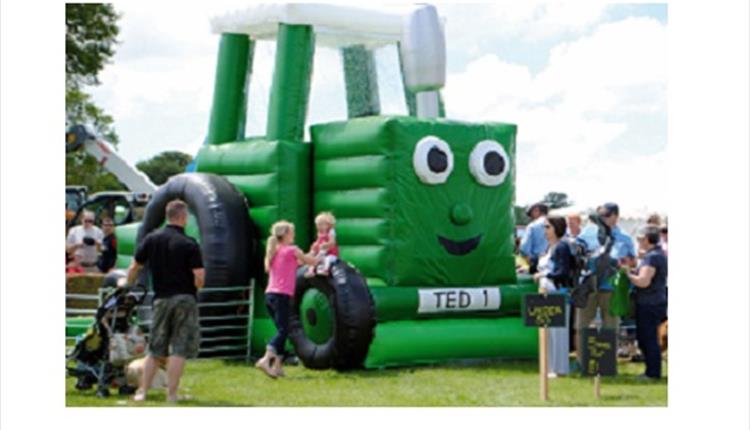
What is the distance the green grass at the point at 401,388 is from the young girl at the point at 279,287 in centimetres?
13

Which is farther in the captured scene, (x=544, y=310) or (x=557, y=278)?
(x=557, y=278)

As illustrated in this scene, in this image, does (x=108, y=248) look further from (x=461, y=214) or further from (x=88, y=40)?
(x=88, y=40)

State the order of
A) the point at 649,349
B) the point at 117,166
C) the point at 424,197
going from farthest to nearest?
the point at 117,166, the point at 424,197, the point at 649,349

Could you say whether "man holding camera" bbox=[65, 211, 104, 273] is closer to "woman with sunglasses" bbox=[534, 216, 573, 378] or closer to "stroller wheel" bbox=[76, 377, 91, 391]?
"stroller wheel" bbox=[76, 377, 91, 391]

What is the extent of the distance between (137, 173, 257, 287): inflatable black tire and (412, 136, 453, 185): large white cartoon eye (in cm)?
150

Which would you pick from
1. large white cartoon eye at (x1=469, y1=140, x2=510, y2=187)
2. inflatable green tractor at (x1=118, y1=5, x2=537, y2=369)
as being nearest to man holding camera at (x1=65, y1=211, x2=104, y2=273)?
inflatable green tractor at (x1=118, y1=5, x2=537, y2=369)

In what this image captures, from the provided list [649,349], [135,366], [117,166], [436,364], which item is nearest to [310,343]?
[436,364]

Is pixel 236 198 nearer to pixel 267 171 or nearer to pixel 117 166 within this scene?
pixel 267 171

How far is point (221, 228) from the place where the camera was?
10031mm

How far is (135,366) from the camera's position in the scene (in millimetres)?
8148

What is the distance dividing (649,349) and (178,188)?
12.9 ft

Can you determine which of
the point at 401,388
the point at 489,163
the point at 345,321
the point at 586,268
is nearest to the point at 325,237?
the point at 345,321

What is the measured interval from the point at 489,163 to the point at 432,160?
56 cm

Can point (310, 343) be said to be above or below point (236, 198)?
below
